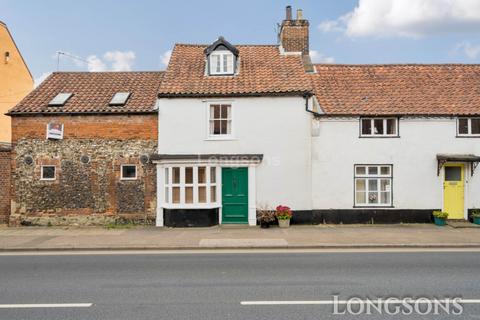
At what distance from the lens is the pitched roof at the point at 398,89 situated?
18.0 meters

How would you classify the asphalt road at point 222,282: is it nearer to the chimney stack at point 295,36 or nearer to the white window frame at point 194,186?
the white window frame at point 194,186

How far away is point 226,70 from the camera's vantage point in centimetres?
1916

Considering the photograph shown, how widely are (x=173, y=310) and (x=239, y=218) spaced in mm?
10830

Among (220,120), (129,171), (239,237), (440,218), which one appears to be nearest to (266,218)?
(239,237)

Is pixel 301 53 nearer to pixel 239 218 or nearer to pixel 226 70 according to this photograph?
pixel 226 70

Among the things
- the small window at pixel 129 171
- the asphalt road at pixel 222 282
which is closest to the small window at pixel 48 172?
the small window at pixel 129 171

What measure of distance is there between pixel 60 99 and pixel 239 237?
34.1 ft

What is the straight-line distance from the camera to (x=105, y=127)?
17781 mm

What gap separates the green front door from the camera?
17.6 metres

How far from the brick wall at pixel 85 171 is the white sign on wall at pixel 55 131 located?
0.20 metres

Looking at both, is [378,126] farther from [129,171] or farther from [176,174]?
[129,171]

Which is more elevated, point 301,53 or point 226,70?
point 301,53

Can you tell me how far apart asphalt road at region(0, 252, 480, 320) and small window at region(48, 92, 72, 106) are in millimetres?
8449

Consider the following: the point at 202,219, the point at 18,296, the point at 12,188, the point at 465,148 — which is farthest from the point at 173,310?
the point at 465,148
